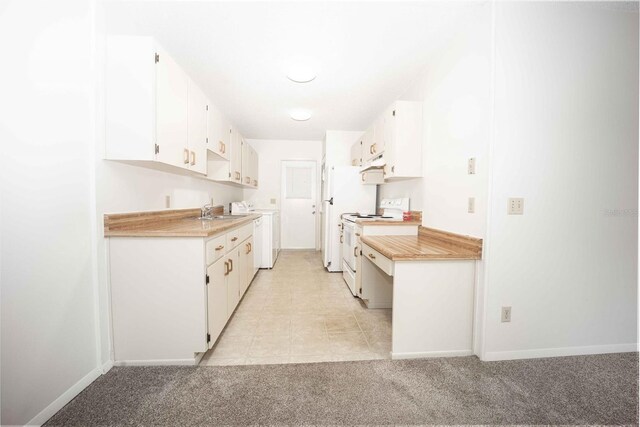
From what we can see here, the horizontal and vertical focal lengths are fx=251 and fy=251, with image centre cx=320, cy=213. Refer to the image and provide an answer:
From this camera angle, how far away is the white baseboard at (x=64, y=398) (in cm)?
121

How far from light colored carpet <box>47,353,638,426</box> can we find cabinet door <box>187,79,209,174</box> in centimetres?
156

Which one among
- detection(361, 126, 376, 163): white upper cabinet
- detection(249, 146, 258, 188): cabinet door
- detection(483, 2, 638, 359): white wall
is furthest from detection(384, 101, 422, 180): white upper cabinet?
detection(249, 146, 258, 188): cabinet door

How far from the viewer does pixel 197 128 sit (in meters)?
2.21

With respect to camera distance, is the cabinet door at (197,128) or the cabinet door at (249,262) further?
the cabinet door at (249,262)

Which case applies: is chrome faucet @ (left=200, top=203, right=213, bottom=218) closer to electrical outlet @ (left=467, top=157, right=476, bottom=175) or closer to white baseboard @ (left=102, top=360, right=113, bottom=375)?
white baseboard @ (left=102, top=360, right=113, bottom=375)

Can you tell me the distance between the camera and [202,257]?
1.64 metres

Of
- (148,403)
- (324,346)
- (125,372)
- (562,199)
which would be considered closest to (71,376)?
(125,372)

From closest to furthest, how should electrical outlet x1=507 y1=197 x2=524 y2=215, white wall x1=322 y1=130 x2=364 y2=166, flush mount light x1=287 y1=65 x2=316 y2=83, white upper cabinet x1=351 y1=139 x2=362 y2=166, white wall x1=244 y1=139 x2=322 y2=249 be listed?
electrical outlet x1=507 y1=197 x2=524 y2=215
flush mount light x1=287 y1=65 x2=316 y2=83
white upper cabinet x1=351 y1=139 x2=362 y2=166
white wall x1=322 y1=130 x2=364 y2=166
white wall x1=244 y1=139 x2=322 y2=249

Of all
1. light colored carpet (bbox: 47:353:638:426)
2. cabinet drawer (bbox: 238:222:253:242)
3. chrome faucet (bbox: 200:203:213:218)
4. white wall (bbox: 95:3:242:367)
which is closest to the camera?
light colored carpet (bbox: 47:353:638:426)

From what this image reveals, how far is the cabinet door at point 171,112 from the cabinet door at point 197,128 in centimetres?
7

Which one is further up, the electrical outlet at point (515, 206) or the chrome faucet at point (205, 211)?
the electrical outlet at point (515, 206)

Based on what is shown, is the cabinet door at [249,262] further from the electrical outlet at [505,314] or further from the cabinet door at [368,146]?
the electrical outlet at [505,314]

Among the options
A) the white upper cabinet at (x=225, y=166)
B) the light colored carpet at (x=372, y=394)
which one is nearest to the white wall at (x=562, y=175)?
the light colored carpet at (x=372, y=394)

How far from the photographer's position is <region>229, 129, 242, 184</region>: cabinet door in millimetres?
3336
